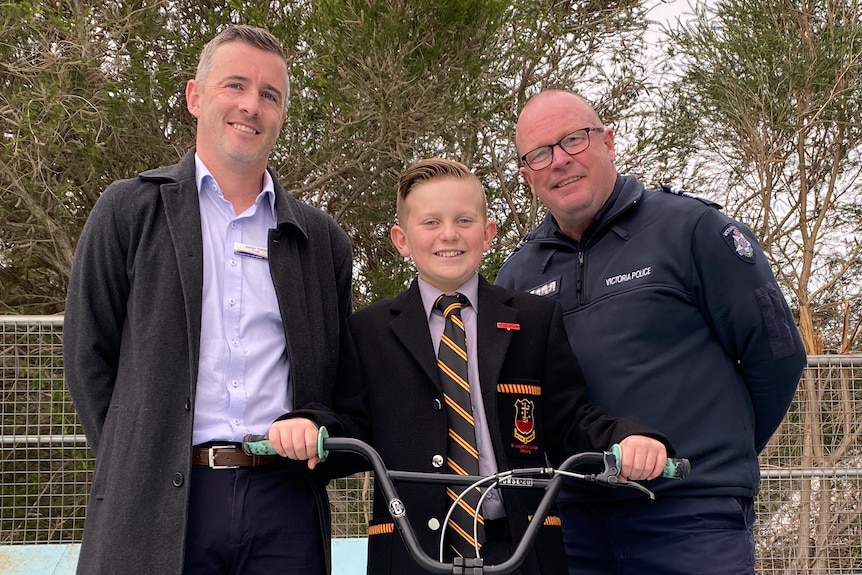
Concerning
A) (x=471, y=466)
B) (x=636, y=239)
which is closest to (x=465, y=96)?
(x=636, y=239)

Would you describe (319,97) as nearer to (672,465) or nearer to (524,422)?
(524,422)

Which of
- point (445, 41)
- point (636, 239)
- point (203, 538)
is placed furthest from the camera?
point (445, 41)

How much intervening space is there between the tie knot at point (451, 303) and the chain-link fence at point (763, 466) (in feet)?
9.16

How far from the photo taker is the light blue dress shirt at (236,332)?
2592 millimetres

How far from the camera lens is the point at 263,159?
288 centimetres

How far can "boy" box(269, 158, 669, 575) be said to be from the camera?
248 cm

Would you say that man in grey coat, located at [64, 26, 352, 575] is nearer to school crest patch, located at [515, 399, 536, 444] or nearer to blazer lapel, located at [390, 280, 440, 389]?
blazer lapel, located at [390, 280, 440, 389]

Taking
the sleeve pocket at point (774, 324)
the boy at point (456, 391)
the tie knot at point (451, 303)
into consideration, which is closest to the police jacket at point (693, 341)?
the sleeve pocket at point (774, 324)

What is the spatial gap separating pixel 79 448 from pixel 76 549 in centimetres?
60

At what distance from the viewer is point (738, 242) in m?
2.96

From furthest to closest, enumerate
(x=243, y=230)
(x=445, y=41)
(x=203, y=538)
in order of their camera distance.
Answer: (x=445, y=41) → (x=243, y=230) → (x=203, y=538)

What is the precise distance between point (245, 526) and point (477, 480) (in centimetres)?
74

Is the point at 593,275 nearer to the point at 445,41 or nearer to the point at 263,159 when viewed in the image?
the point at 263,159

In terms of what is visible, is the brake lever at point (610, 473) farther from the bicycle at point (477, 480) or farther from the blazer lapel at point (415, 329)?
the blazer lapel at point (415, 329)
